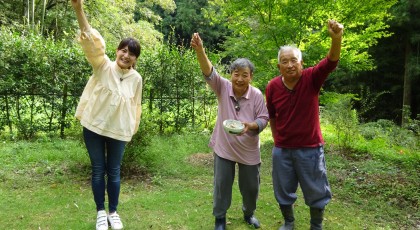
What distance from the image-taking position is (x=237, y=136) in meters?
3.12

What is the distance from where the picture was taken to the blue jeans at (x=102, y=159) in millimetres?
3059

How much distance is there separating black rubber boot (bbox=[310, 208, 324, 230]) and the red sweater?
624 mm

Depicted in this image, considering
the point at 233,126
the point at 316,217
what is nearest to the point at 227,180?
the point at 233,126

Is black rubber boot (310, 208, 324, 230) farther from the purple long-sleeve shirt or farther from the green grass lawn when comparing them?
the purple long-sleeve shirt

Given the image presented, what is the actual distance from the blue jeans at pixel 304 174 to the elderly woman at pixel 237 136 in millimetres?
214

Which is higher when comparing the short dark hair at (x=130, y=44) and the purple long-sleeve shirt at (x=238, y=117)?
the short dark hair at (x=130, y=44)

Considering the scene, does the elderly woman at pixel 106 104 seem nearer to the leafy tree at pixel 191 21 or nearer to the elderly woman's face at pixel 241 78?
the elderly woman's face at pixel 241 78

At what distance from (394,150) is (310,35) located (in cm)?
315

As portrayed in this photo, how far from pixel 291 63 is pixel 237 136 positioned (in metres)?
0.78

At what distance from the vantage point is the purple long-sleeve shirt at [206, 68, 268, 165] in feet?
10.2

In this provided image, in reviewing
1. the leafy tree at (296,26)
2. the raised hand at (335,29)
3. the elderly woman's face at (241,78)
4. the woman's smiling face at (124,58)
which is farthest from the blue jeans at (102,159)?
the leafy tree at (296,26)

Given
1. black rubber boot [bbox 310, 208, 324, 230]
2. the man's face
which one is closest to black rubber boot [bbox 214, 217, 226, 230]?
black rubber boot [bbox 310, 208, 324, 230]

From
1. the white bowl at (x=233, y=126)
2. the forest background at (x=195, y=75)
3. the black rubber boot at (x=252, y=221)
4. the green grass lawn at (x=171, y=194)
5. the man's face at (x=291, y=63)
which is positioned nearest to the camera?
the white bowl at (x=233, y=126)

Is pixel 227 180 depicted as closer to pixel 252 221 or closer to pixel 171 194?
pixel 252 221
